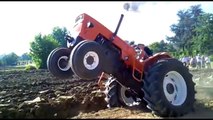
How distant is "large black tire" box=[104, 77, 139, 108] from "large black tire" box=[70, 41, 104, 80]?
6.17ft

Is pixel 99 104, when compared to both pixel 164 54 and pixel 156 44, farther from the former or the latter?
pixel 156 44

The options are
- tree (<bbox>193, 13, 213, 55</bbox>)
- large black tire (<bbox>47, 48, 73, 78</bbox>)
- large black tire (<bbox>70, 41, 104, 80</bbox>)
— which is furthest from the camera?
tree (<bbox>193, 13, 213, 55</bbox>)

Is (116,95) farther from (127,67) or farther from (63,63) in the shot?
(63,63)

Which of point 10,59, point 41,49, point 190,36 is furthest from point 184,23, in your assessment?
point 41,49

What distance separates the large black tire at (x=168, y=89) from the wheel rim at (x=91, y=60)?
114 centimetres

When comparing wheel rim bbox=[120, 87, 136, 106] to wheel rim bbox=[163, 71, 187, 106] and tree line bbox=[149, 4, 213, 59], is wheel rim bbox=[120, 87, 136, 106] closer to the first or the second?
wheel rim bbox=[163, 71, 187, 106]

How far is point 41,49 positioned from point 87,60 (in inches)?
1752

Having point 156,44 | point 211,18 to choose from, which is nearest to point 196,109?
point 211,18

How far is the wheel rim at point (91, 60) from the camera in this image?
7266mm

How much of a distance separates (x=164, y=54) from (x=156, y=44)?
74143 mm

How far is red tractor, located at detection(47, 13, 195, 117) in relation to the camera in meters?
7.27

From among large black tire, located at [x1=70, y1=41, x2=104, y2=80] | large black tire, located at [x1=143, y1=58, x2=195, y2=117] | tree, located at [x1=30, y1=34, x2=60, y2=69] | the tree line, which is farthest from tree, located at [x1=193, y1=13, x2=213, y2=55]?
large black tire, located at [x1=70, y1=41, x2=104, y2=80]

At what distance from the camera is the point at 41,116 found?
368 inches

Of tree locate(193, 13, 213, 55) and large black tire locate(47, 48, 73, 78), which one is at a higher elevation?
tree locate(193, 13, 213, 55)
